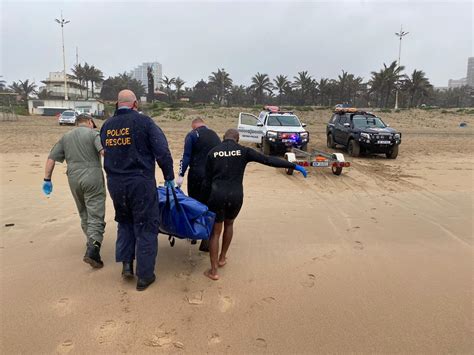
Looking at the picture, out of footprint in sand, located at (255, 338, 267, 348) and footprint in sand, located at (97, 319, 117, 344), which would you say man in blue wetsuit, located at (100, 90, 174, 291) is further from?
footprint in sand, located at (255, 338, 267, 348)

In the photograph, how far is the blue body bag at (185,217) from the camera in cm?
414

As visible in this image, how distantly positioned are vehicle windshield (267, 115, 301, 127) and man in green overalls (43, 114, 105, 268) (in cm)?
1087

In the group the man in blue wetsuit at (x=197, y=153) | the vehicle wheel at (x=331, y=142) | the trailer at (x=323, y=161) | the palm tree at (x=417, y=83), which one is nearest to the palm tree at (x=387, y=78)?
the palm tree at (x=417, y=83)

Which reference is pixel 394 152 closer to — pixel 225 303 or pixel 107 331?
pixel 225 303

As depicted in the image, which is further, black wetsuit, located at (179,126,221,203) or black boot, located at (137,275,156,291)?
black wetsuit, located at (179,126,221,203)

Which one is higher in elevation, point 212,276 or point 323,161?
point 323,161

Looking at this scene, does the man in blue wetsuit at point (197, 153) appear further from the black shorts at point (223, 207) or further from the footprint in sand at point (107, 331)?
the footprint in sand at point (107, 331)

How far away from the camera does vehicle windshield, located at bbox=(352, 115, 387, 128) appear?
14.6m

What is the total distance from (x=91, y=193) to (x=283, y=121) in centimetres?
1144

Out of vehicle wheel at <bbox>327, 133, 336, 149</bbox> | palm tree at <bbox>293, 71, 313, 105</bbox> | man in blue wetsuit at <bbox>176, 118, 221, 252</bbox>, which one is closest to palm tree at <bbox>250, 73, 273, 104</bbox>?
palm tree at <bbox>293, 71, 313, 105</bbox>

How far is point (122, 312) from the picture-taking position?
353cm

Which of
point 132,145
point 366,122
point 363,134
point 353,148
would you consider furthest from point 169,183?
point 366,122

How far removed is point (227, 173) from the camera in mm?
4180

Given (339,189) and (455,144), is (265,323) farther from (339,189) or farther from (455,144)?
(455,144)
